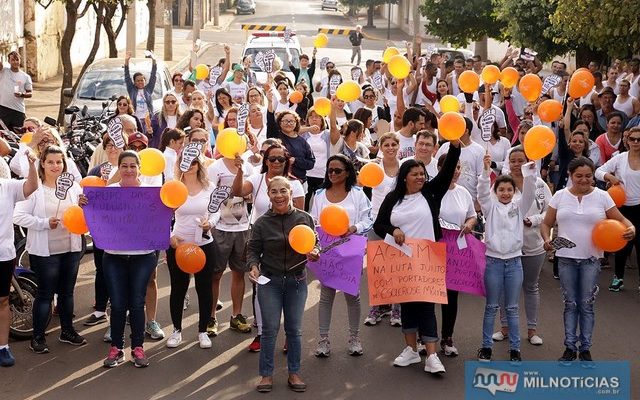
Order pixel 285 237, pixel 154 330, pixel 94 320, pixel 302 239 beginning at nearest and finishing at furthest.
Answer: pixel 302 239 < pixel 285 237 < pixel 154 330 < pixel 94 320

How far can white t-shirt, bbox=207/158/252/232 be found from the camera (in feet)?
29.9

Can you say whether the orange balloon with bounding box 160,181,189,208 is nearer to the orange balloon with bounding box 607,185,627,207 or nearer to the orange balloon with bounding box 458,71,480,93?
the orange balloon with bounding box 607,185,627,207

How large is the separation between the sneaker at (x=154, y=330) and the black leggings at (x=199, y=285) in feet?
0.84

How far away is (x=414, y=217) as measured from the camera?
27.7 feet

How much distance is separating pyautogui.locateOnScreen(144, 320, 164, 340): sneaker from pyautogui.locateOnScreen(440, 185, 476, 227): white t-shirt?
102 inches

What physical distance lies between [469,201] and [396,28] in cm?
6320

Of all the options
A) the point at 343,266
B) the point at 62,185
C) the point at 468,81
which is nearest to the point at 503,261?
the point at 343,266

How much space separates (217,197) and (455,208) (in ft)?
6.23

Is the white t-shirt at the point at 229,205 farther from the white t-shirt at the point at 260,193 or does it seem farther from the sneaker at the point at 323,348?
the sneaker at the point at 323,348

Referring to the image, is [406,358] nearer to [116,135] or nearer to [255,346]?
[255,346]

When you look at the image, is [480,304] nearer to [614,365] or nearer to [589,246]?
[589,246]

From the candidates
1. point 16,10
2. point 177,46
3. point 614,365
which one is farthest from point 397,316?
point 177,46

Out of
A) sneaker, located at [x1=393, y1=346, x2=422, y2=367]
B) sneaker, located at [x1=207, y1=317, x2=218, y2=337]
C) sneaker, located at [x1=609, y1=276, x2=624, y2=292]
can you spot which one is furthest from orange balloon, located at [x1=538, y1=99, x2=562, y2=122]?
sneaker, located at [x1=207, y1=317, x2=218, y2=337]

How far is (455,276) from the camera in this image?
8797mm
